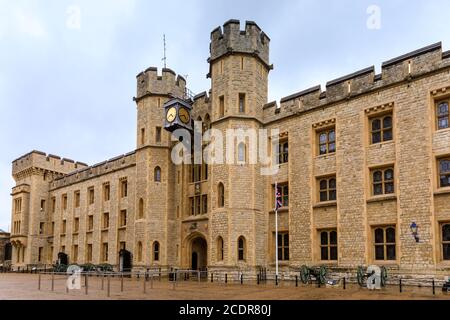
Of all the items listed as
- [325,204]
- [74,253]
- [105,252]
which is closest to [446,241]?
[325,204]

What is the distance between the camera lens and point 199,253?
3055 centimetres

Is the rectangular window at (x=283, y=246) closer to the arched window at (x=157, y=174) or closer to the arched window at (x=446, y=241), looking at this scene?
the arched window at (x=446, y=241)

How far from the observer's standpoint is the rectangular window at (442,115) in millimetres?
19594

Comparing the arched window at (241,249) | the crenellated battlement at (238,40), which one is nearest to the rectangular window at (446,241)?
the arched window at (241,249)

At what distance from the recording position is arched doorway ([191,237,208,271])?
30242 mm

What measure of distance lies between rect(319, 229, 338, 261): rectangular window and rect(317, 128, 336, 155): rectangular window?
415 centimetres

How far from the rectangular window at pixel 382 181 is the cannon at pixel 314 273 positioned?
14.4 ft

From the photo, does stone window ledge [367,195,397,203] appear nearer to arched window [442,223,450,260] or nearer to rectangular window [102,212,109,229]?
arched window [442,223,450,260]

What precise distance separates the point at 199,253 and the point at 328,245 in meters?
10.6

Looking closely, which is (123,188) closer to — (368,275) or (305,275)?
(305,275)

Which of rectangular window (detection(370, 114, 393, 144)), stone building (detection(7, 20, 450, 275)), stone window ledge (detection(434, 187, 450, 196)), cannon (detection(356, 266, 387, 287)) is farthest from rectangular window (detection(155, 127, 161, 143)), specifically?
stone window ledge (detection(434, 187, 450, 196))

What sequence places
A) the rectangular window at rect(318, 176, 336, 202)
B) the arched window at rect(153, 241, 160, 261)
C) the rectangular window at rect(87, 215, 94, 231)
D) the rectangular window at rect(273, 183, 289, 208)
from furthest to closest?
1. the rectangular window at rect(87, 215, 94, 231)
2. the arched window at rect(153, 241, 160, 261)
3. the rectangular window at rect(273, 183, 289, 208)
4. the rectangular window at rect(318, 176, 336, 202)
